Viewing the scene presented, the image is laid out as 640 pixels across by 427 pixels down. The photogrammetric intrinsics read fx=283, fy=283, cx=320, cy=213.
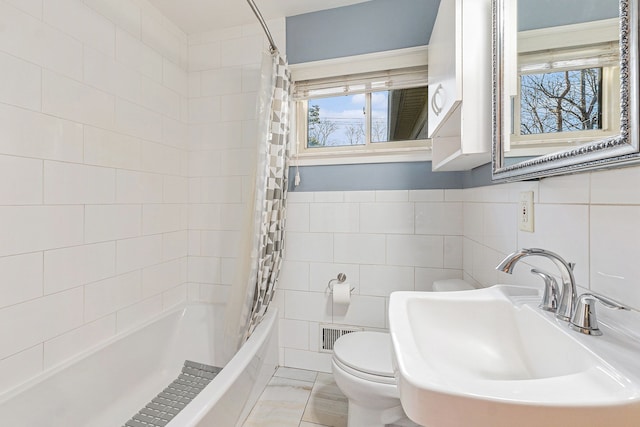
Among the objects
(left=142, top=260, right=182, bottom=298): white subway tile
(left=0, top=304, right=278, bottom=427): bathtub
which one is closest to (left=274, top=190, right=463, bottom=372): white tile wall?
(left=0, top=304, right=278, bottom=427): bathtub

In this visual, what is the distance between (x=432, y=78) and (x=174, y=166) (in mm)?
1709

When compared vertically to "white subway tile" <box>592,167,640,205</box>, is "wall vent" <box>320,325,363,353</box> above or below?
below

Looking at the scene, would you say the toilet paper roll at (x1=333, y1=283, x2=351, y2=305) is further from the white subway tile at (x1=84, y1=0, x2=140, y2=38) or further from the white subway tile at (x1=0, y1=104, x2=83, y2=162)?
the white subway tile at (x1=84, y1=0, x2=140, y2=38)

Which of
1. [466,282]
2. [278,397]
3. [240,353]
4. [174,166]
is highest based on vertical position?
[174,166]

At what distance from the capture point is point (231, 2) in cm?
177

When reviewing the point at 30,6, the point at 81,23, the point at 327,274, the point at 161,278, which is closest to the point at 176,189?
the point at 161,278

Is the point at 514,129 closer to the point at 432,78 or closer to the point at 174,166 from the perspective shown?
the point at 432,78

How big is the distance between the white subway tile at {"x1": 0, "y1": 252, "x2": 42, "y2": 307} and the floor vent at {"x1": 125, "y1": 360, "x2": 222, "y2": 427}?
0.75m

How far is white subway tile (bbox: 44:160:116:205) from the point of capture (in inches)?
48.7

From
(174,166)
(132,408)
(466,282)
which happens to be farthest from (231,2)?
(132,408)

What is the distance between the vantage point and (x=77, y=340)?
1.35 metres

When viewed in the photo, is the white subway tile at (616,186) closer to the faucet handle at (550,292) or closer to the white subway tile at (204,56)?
the faucet handle at (550,292)

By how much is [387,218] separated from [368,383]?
936mm

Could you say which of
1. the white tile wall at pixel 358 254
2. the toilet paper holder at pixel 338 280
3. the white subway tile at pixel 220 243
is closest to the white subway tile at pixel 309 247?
the white tile wall at pixel 358 254
